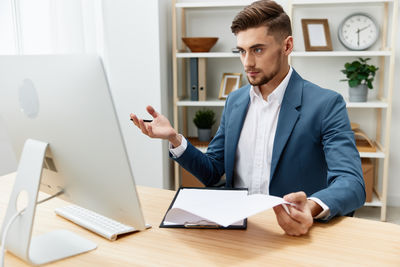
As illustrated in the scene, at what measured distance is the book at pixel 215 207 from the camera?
3.20ft

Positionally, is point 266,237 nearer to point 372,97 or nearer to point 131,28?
point 131,28

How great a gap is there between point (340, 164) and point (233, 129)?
469 mm

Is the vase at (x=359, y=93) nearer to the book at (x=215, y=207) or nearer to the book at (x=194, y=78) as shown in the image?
the book at (x=194, y=78)

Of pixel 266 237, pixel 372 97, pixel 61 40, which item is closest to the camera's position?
pixel 266 237

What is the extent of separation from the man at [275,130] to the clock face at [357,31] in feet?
5.64

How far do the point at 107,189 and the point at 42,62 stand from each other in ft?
0.97

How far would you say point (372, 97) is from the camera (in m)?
3.19

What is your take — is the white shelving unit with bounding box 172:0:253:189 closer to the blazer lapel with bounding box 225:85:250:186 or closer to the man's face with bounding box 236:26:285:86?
the blazer lapel with bounding box 225:85:250:186

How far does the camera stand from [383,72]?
3.11 metres

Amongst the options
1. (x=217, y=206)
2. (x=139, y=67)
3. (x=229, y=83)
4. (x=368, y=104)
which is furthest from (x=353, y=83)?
(x=217, y=206)

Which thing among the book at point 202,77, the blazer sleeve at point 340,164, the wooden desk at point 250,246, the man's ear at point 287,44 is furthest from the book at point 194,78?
the wooden desk at point 250,246

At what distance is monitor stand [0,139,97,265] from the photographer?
92 cm

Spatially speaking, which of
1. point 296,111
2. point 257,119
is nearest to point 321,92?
point 296,111

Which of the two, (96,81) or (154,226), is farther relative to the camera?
(154,226)
